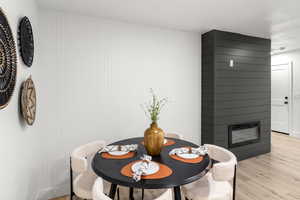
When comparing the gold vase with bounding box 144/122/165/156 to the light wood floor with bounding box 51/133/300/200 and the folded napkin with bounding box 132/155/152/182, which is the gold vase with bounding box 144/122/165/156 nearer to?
the folded napkin with bounding box 132/155/152/182

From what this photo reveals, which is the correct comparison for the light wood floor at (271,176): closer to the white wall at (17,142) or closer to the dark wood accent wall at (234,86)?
the dark wood accent wall at (234,86)

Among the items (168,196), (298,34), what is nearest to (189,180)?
(168,196)

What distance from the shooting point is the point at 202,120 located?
325 centimetres

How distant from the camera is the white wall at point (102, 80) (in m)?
2.26

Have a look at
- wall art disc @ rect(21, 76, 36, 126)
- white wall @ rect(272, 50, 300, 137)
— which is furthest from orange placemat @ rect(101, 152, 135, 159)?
white wall @ rect(272, 50, 300, 137)

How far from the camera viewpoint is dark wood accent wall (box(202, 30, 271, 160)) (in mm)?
3010

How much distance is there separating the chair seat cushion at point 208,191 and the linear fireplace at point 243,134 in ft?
5.72

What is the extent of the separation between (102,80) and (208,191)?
6.45ft

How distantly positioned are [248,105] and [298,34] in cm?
177

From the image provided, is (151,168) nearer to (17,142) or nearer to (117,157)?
(117,157)

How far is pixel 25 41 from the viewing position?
1618 millimetres

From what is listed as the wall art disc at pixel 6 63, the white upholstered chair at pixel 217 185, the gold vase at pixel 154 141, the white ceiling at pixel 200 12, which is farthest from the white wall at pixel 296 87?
the wall art disc at pixel 6 63

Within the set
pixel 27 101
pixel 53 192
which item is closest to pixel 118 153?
pixel 27 101

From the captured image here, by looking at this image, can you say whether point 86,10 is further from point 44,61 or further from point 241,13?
point 241,13
